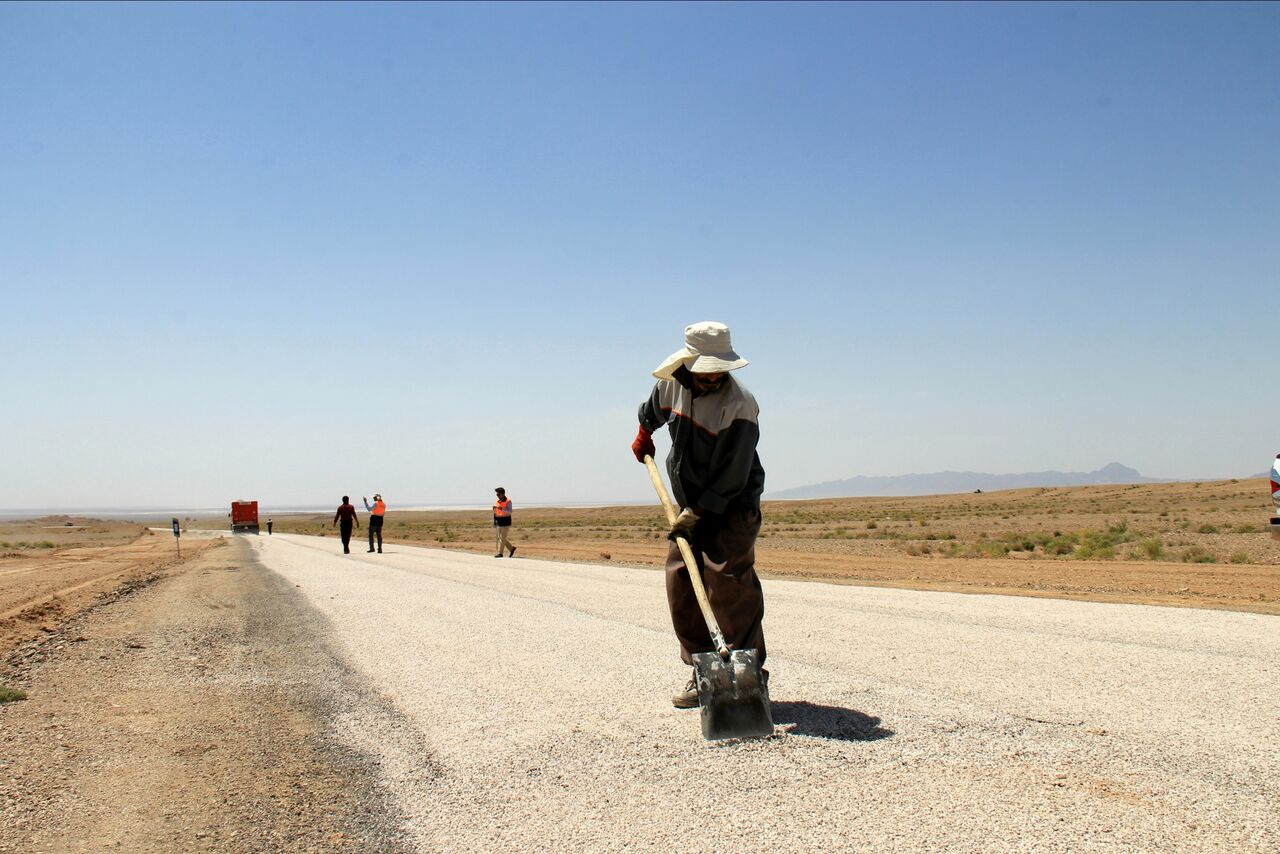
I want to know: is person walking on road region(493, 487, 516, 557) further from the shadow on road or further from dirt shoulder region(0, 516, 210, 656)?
the shadow on road

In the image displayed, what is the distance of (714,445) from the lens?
4898 millimetres

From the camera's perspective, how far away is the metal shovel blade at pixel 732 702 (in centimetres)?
431

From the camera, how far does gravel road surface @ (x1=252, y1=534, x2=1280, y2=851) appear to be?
327 cm

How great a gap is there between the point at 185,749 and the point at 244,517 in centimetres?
6689

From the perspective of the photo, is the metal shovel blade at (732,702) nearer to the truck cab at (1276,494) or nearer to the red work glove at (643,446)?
the red work glove at (643,446)

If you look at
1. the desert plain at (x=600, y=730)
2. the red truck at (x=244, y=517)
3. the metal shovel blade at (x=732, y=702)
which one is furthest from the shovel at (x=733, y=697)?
the red truck at (x=244, y=517)

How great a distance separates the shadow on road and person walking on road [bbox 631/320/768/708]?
0.36m

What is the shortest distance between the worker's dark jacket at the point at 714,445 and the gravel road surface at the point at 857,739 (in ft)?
3.90

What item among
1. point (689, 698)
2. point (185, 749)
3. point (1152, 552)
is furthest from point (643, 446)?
point (1152, 552)

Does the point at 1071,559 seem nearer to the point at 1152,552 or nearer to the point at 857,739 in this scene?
the point at 1152,552

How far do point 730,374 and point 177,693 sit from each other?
4.44 m

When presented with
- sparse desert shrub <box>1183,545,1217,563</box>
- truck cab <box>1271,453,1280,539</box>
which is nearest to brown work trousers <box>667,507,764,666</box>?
truck cab <box>1271,453,1280,539</box>

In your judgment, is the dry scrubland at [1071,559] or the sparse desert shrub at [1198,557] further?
the sparse desert shrub at [1198,557]

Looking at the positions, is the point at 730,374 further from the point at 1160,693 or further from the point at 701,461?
the point at 1160,693
